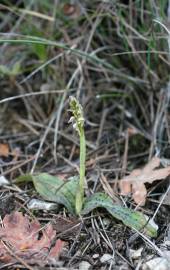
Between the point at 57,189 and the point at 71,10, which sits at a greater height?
the point at 71,10

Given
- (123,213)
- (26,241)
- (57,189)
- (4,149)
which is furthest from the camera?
(4,149)

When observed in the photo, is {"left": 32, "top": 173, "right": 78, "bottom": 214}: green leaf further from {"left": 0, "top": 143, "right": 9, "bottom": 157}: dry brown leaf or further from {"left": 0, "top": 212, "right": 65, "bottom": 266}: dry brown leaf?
{"left": 0, "top": 143, "right": 9, "bottom": 157}: dry brown leaf

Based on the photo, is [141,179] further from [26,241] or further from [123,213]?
[26,241]

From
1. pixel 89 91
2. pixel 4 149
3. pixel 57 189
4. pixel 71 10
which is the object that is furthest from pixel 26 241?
pixel 71 10

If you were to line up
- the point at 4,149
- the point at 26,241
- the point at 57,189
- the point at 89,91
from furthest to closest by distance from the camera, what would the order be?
1. the point at 89,91
2. the point at 4,149
3. the point at 57,189
4. the point at 26,241

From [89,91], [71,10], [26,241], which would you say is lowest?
[26,241]

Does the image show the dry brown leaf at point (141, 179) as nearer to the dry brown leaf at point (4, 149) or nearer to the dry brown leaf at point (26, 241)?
the dry brown leaf at point (26, 241)
